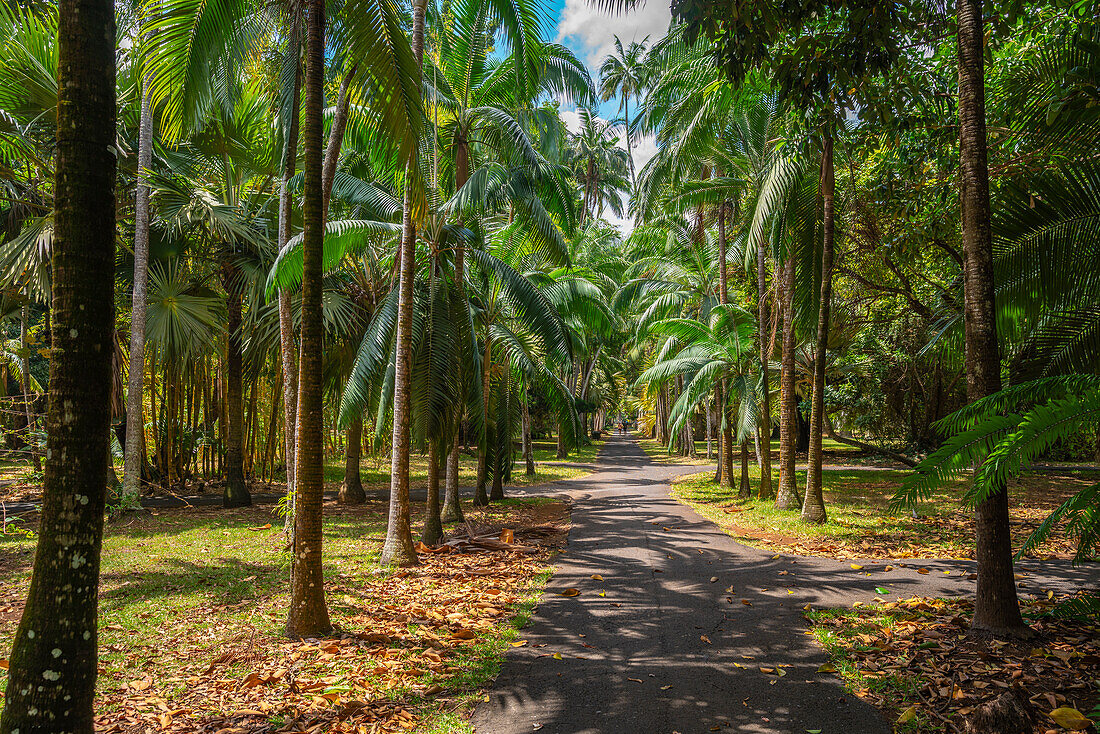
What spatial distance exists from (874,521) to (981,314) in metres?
7.68

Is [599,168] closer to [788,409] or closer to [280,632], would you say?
[788,409]

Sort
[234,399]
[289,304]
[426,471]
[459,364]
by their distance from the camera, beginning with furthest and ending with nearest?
[426,471] < [234,399] < [459,364] < [289,304]

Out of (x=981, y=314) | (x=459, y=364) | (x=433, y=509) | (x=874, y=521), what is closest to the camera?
(x=981, y=314)

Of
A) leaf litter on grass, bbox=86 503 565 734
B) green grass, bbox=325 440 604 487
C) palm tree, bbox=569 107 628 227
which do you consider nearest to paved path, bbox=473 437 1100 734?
leaf litter on grass, bbox=86 503 565 734

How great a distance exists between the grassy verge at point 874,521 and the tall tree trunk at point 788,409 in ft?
1.64

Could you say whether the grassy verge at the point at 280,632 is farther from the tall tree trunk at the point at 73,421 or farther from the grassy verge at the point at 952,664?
the grassy verge at the point at 952,664

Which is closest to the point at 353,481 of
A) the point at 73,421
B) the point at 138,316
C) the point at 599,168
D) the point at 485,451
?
the point at 485,451

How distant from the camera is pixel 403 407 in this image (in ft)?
28.3

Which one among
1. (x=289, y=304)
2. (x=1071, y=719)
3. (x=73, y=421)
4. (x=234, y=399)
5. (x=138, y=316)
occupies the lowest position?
(x=1071, y=719)

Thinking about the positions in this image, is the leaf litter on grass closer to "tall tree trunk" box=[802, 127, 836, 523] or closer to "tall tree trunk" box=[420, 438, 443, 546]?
"tall tree trunk" box=[420, 438, 443, 546]

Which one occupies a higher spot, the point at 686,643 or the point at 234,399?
the point at 234,399

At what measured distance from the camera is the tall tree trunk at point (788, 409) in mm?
12523

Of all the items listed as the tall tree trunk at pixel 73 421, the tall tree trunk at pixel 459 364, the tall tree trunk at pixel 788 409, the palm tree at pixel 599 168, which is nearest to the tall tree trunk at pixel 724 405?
the tall tree trunk at pixel 788 409

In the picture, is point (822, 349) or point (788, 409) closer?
point (822, 349)
